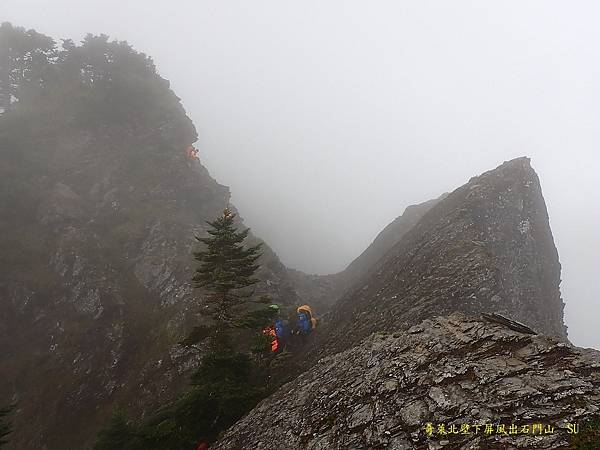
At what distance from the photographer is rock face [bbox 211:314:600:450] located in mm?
10539

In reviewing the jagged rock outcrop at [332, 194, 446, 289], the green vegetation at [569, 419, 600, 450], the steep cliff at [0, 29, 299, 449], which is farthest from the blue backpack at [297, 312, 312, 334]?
the green vegetation at [569, 419, 600, 450]

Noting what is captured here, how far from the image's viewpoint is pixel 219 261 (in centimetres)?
2038

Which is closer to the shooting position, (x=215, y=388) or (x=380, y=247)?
(x=215, y=388)

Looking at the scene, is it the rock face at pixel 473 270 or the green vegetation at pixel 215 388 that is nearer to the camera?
the green vegetation at pixel 215 388

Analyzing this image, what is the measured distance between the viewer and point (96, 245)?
39.3 m

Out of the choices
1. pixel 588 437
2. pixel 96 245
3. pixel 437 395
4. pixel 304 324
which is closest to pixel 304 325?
pixel 304 324

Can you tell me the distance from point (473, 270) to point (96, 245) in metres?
37.8

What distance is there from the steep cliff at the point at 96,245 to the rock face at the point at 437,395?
14.8 m

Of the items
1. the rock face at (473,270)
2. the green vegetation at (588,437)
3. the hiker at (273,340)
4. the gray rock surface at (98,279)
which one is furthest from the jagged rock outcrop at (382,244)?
the green vegetation at (588,437)

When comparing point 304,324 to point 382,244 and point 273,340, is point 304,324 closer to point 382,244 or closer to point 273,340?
point 273,340

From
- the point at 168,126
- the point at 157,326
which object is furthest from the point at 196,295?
the point at 168,126

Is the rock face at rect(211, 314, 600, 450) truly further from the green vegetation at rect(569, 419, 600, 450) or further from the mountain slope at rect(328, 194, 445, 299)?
the mountain slope at rect(328, 194, 445, 299)

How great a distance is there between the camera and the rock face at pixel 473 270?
22.5 meters

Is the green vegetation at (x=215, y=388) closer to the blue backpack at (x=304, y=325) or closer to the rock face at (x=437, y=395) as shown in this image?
the rock face at (x=437, y=395)
